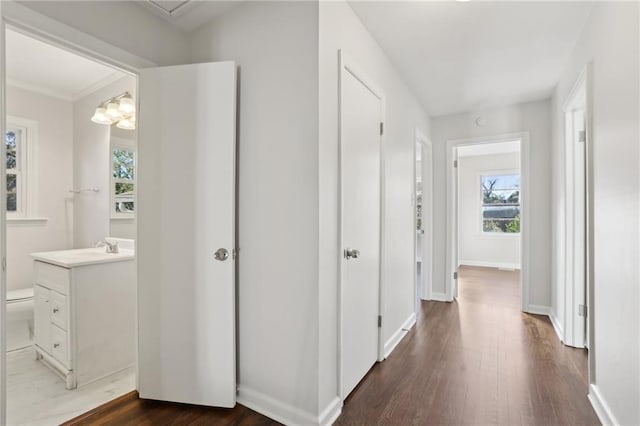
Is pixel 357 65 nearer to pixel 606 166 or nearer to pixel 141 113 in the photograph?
pixel 141 113

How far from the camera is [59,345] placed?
2.25m

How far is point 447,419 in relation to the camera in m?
1.74

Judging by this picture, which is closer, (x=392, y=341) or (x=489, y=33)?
(x=489, y=33)

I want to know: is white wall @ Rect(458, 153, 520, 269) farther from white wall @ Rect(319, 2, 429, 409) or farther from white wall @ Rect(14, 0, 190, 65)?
white wall @ Rect(14, 0, 190, 65)

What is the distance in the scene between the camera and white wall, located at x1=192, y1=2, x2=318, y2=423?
165cm

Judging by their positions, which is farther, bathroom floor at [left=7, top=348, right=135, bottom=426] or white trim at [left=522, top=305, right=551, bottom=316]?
white trim at [left=522, top=305, right=551, bottom=316]

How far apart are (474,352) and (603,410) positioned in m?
0.92

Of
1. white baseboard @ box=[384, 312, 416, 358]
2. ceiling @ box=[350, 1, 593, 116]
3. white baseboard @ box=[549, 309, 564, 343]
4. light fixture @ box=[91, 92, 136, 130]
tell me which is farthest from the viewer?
white baseboard @ box=[549, 309, 564, 343]

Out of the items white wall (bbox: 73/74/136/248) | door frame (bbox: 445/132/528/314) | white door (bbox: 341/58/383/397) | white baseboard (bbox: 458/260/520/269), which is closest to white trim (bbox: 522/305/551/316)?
door frame (bbox: 445/132/528/314)

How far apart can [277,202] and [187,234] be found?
61cm

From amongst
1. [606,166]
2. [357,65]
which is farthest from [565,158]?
[357,65]

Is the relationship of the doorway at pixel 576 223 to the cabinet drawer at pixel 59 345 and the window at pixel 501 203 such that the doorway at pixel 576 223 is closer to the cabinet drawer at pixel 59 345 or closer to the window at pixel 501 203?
the cabinet drawer at pixel 59 345

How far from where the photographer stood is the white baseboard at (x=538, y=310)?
3.56m

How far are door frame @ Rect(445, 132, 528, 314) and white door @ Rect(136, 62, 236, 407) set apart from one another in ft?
10.3
